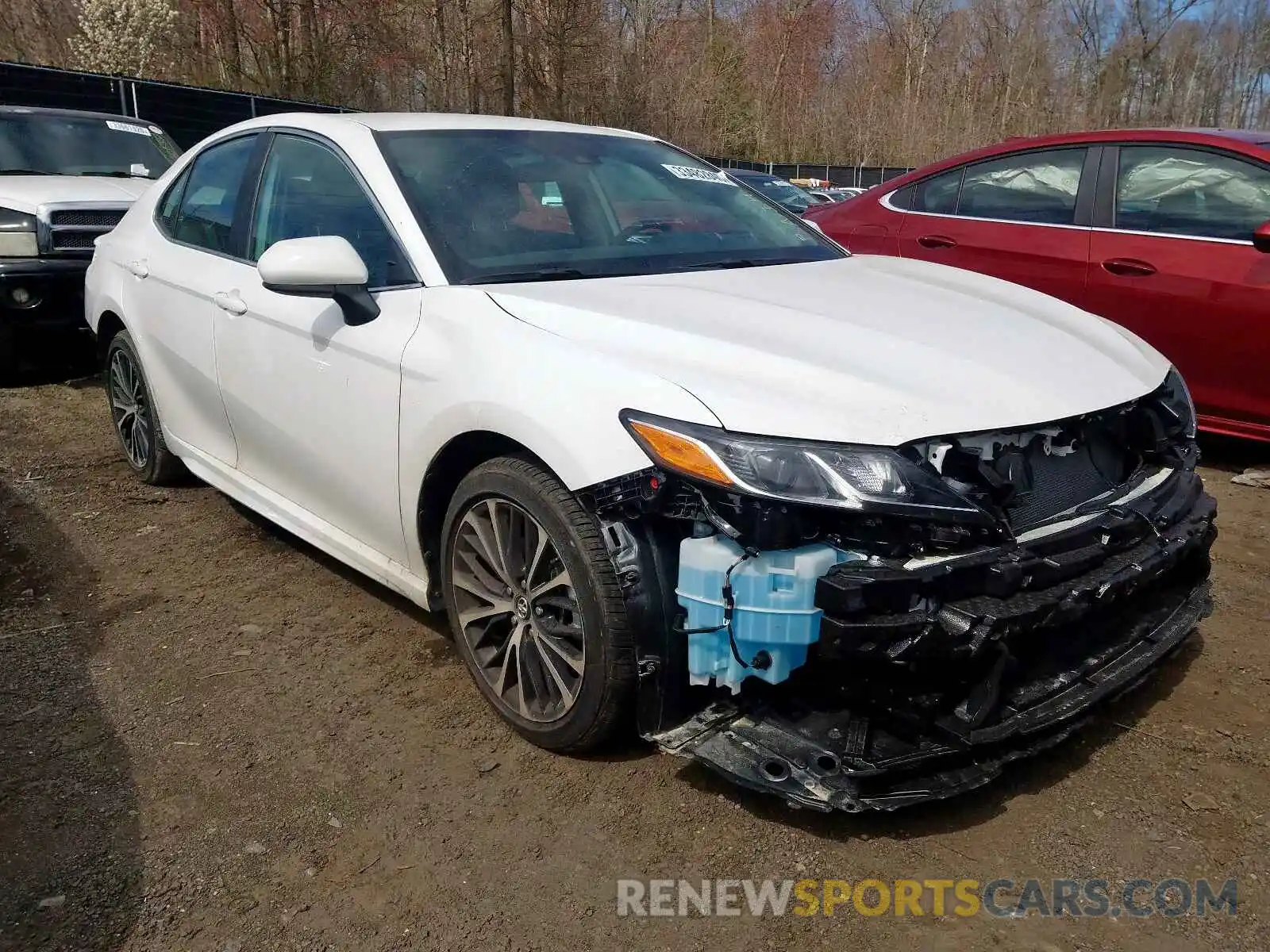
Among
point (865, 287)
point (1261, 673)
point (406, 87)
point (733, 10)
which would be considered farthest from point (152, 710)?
point (733, 10)

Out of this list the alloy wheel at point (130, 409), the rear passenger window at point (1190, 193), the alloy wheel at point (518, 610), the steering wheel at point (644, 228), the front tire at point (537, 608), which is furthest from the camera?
the rear passenger window at point (1190, 193)

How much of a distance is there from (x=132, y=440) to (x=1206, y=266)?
511 centimetres

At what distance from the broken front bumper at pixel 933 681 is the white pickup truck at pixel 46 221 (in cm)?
578

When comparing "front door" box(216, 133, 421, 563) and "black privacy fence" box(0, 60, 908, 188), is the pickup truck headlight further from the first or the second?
"black privacy fence" box(0, 60, 908, 188)

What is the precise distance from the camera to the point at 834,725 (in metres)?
2.26

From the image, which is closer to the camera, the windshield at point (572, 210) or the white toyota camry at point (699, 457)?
the white toyota camry at point (699, 457)

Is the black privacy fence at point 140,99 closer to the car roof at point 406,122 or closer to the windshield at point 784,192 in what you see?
the windshield at point 784,192

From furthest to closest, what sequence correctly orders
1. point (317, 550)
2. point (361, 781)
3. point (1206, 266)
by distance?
point (1206, 266), point (317, 550), point (361, 781)

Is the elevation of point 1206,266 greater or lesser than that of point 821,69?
lesser

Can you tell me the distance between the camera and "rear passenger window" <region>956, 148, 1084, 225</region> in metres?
5.33

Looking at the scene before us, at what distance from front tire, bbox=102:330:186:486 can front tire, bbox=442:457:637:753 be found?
2318 millimetres

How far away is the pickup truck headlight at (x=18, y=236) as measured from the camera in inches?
252

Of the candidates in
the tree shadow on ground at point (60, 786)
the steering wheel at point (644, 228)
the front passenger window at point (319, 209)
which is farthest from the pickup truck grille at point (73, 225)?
the steering wheel at point (644, 228)

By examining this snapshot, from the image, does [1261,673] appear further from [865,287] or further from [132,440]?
[132,440]
